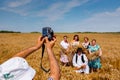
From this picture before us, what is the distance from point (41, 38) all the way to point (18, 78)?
0.68 m

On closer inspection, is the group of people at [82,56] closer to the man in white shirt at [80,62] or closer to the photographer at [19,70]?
the man in white shirt at [80,62]

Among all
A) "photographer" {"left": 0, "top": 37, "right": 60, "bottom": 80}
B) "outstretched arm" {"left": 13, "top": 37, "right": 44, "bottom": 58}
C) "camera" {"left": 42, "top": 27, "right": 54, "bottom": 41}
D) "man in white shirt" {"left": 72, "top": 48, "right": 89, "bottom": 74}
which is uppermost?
"camera" {"left": 42, "top": 27, "right": 54, "bottom": 41}

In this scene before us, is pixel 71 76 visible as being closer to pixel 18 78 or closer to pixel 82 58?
pixel 82 58

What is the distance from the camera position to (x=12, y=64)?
2293mm

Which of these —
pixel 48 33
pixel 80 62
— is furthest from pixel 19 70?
pixel 80 62

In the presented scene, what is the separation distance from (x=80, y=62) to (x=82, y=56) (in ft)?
0.96

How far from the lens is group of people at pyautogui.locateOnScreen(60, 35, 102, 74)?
1271 centimetres

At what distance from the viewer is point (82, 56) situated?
12852 millimetres

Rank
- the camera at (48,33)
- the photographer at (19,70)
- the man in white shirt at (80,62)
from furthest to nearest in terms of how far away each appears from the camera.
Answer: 1. the man in white shirt at (80,62)
2. the camera at (48,33)
3. the photographer at (19,70)

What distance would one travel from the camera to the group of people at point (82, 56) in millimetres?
12712

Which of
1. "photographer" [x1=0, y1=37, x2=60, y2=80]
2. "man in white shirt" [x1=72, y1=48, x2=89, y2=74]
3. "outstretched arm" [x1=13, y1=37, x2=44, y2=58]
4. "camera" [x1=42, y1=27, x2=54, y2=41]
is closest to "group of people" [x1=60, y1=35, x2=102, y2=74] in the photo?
"man in white shirt" [x1=72, y1=48, x2=89, y2=74]

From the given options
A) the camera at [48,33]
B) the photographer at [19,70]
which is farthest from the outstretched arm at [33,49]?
the photographer at [19,70]

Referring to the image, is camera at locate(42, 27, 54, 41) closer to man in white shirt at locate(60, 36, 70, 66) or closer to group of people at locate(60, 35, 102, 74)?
group of people at locate(60, 35, 102, 74)

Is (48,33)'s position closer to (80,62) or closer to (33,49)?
(33,49)
